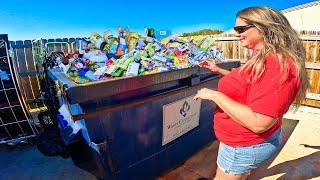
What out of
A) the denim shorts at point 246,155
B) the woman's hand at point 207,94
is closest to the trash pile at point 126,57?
the woman's hand at point 207,94

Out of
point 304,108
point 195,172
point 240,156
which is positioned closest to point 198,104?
point 195,172

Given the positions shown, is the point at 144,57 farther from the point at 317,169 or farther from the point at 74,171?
the point at 317,169

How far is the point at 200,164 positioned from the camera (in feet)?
11.1

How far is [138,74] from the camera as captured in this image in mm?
2400

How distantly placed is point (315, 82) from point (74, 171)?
17.4ft

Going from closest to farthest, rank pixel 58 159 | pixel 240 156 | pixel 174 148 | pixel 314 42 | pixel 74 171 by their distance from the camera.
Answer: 1. pixel 240 156
2. pixel 174 148
3. pixel 74 171
4. pixel 58 159
5. pixel 314 42

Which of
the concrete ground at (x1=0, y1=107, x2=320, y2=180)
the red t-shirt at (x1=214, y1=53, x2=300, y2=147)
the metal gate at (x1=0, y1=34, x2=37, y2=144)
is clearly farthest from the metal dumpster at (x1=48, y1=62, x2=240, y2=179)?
the metal gate at (x1=0, y1=34, x2=37, y2=144)

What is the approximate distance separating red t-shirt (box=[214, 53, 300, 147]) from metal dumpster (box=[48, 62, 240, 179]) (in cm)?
95

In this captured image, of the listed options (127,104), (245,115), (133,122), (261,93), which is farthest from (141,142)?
(261,93)

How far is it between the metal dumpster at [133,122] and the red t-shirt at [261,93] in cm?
95

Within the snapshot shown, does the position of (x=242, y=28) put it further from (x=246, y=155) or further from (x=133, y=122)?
(x=133, y=122)

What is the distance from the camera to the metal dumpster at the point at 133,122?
2104 millimetres

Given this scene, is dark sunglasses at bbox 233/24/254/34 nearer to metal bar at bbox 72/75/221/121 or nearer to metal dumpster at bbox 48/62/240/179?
metal dumpster at bbox 48/62/240/179

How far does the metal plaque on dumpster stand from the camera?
9.00ft
